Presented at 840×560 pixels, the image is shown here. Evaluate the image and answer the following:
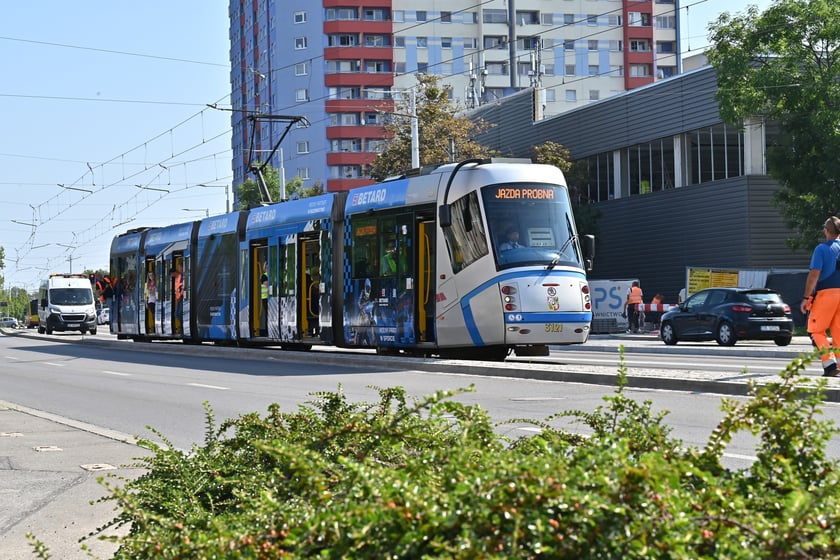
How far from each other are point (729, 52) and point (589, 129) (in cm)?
1869

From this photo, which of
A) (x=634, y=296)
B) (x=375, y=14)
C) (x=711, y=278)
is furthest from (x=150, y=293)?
(x=375, y=14)

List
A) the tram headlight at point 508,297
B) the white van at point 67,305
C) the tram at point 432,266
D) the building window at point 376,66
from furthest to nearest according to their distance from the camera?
the building window at point 376,66, the white van at point 67,305, the tram at point 432,266, the tram headlight at point 508,297

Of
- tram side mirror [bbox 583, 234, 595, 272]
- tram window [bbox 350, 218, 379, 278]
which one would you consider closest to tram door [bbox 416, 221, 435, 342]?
tram window [bbox 350, 218, 379, 278]

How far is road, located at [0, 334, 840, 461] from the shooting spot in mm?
12578

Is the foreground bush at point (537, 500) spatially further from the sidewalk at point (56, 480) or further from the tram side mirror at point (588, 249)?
the tram side mirror at point (588, 249)

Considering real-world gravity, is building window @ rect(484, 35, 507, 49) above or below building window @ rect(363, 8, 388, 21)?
below

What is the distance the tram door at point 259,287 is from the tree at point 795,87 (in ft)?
50.4

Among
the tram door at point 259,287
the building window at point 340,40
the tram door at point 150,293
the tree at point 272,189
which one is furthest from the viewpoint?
the building window at point 340,40

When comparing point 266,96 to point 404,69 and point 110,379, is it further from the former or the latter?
point 110,379

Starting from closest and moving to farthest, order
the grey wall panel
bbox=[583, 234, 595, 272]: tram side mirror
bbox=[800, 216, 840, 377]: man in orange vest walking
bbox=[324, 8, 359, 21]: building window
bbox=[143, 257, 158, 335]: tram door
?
bbox=[800, 216, 840, 377]: man in orange vest walking, bbox=[583, 234, 595, 272]: tram side mirror, bbox=[143, 257, 158, 335]: tram door, the grey wall panel, bbox=[324, 8, 359, 21]: building window

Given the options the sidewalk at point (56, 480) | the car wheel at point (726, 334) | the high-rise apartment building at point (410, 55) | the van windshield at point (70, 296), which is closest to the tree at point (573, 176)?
the car wheel at point (726, 334)

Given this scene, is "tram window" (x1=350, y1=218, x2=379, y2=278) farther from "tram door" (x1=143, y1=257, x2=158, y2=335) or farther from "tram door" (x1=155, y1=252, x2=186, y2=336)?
"tram door" (x1=143, y1=257, x2=158, y2=335)

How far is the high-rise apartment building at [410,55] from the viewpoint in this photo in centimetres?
10475

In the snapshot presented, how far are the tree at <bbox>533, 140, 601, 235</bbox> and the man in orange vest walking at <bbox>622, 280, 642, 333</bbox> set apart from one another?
10327mm
